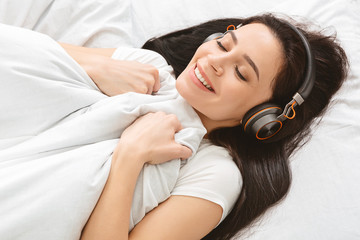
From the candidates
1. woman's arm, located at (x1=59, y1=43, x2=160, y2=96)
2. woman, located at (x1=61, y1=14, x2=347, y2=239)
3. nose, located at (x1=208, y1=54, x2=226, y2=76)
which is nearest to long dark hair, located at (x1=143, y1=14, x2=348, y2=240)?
woman, located at (x1=61, y1=14, x2=347, y2=239)

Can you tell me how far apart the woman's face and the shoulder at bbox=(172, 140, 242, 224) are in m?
0.15

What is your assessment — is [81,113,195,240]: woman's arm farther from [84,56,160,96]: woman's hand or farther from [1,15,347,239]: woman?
[84,56,160,96]: woman's hand

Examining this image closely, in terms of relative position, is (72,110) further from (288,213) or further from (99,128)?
(288,213)

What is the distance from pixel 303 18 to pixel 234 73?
0.62 metres

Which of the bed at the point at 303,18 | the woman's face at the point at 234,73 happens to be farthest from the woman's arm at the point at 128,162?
the bed at the point at 303,18

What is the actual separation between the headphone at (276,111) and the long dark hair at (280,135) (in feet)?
0.13

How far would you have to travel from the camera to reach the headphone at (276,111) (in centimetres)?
113

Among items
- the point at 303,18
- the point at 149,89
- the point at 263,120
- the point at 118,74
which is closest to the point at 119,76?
the point at 118,74

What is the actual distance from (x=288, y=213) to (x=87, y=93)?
82 centimetres

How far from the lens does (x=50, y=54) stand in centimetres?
115

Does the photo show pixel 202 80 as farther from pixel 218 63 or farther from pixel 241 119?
pixel 241 119

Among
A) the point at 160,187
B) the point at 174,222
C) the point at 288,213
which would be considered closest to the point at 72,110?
the point at 160,187

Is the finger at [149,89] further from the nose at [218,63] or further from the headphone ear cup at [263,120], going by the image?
the headphone ear cup at [263,120]

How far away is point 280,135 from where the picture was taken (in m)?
1.26
